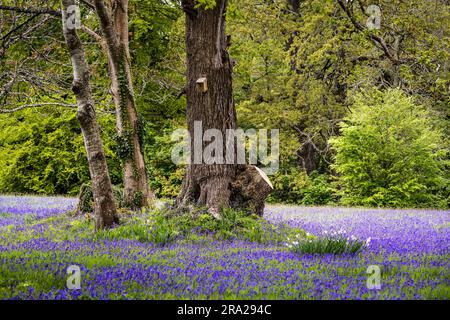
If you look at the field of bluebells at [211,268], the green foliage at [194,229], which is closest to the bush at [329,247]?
the field of bluebells at [211,268]

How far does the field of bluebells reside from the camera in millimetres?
4906

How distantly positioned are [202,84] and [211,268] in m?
4.33

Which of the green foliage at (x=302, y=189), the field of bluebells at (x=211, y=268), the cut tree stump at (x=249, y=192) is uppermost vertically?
the cut tree stump at (x=249, y=192)

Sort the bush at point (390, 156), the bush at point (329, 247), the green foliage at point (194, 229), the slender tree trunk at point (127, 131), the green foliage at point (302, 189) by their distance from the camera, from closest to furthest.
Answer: the bush at point (329, 247) → the green foliage at point (194, 229) → the slender tree trunk at point (127, 131) → the bush at point (390, 156) → the green foliage at point (302, 189)

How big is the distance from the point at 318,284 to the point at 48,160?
67.7ft

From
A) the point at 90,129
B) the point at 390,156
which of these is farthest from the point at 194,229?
Answer: the point at 390,156

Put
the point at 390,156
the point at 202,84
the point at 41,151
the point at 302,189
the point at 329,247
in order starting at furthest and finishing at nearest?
1. the point at 302,189
2. the point at 41,151
3. the point at 390,156
4. the point at 202,84
5. the point at 329,247

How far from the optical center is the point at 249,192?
9836mm

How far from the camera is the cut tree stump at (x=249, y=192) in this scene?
9.82 m

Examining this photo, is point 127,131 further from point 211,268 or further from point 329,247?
point 211,268

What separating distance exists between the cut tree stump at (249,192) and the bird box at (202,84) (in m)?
1.83

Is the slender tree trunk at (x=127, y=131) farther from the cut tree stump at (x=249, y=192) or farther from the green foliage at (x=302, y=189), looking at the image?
the green foliage at (x=302, y=189)

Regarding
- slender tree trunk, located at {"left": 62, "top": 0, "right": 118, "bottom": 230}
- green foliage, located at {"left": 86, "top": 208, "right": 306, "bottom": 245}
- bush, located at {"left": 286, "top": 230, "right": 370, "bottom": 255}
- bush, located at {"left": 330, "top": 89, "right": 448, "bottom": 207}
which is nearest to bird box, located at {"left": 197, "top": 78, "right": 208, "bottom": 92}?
slender tree trunk, located at {"left": 62, "top": 0, "right": 118, "bottom": 230}

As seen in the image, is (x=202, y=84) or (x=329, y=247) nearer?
(x=329, y=247)
